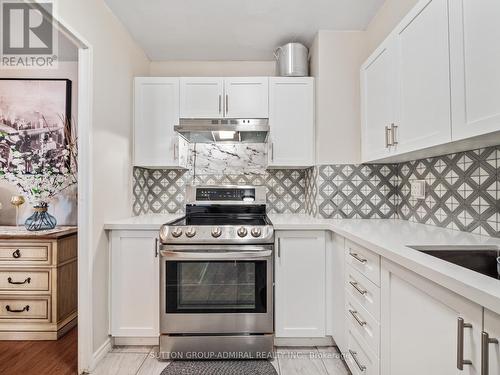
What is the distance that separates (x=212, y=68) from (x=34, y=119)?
5.55ft

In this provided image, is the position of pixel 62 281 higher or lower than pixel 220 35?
lower

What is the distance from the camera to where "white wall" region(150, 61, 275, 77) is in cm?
288

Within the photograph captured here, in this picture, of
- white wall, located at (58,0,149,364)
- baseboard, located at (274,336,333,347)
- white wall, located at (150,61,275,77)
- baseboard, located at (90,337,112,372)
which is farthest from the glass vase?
baseboard, located at (274,336,333,347)

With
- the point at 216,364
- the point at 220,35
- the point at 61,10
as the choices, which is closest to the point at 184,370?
the point at 216,364

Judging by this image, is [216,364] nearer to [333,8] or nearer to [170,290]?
[170,290]

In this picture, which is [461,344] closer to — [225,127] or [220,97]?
[225,127]

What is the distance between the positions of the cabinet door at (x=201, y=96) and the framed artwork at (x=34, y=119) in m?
1.06

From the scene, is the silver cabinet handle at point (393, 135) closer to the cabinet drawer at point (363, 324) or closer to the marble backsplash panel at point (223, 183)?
the cabinet drawer at point (363, 324)

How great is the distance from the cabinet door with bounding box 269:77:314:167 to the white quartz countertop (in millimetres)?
643

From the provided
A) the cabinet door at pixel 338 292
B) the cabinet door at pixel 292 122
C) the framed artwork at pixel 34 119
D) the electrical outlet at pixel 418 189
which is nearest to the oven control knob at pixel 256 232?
the cabinet door at pixel 338 292

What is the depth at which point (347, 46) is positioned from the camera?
2.41 meters

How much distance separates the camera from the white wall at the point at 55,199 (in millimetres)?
2604

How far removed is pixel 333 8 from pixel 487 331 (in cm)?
218

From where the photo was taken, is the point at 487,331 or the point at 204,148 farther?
the point at 204,148
